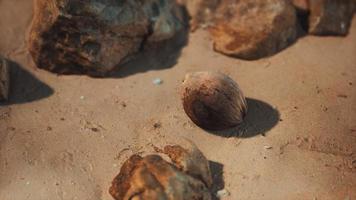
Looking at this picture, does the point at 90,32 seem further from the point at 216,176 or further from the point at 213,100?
the point at 216,176

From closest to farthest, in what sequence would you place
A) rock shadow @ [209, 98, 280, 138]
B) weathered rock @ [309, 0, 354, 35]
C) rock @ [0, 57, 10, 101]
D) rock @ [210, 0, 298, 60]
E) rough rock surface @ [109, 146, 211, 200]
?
1. rough rock surface @ [109, 146, 211, 200]
2. rock shadow @ [209, 98, 280, 138]
3. rock @ [0, 57, 10, 101]
4. rock @ [210, 0, 298, 60]
5. weathered rock @ [309, 0, 354, 35]

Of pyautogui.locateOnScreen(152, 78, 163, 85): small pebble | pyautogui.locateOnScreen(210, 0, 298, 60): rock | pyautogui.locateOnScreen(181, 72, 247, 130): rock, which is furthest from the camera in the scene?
pyautogui.locateOnScreen(210, 0, 298, 60): rock

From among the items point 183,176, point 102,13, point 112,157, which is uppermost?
point 102,13

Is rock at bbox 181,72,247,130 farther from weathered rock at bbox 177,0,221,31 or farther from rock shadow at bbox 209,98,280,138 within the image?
weathered rock at bbox 177,0,221,31

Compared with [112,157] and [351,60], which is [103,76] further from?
[351,60]

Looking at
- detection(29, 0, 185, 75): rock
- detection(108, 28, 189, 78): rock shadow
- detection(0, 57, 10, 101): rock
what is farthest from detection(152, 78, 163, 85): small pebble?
detection(0, 57, 10, 101): rock

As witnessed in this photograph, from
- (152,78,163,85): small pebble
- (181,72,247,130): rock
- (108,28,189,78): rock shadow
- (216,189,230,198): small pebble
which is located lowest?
(216,189,230,198): small pebble

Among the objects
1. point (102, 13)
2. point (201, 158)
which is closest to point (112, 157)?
point (201, 158)

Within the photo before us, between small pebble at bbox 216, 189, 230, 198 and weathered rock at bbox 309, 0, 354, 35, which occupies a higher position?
weathered rock at bbox 309, 0, 354, 35
